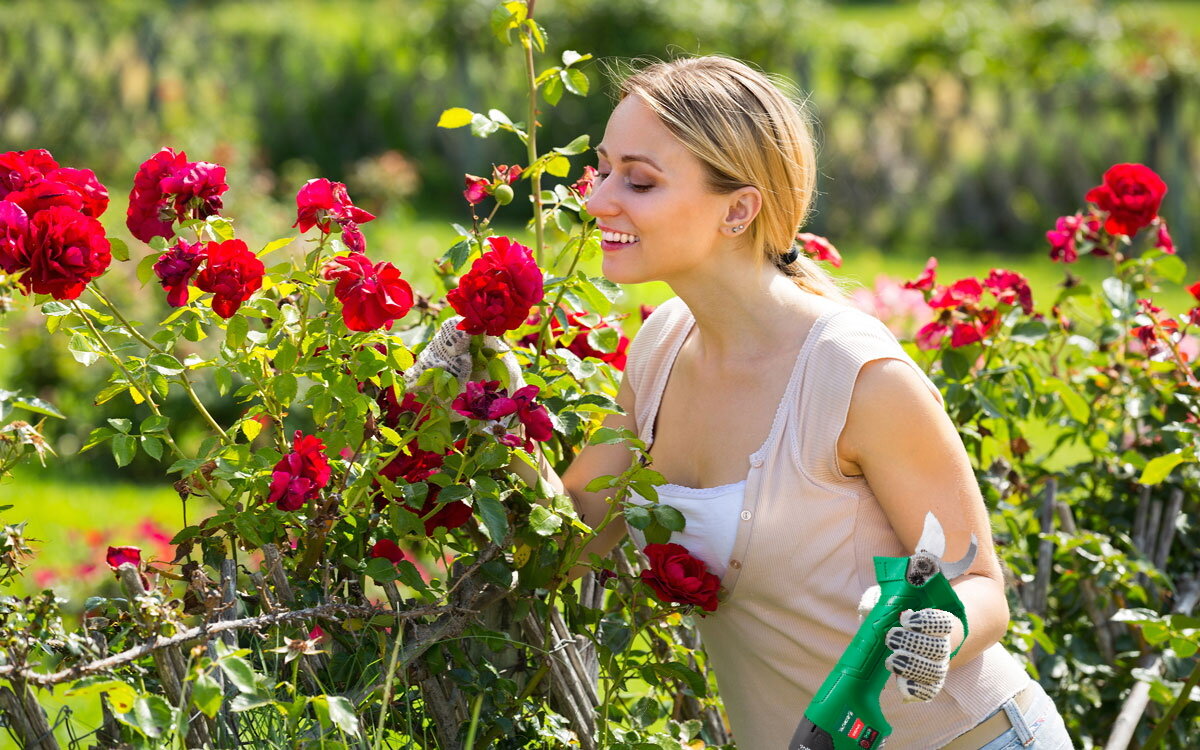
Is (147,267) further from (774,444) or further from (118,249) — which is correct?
(774,444)

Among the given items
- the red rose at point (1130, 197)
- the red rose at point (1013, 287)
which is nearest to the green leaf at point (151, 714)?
the red rose at point (1013, 287)

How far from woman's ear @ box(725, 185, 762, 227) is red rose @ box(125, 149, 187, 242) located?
821 mm

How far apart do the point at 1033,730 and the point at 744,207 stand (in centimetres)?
92

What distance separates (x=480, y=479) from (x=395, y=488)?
0.41ft

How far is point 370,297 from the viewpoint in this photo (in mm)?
1701

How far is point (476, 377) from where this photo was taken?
6.23 ft

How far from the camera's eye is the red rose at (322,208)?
5.76 ft

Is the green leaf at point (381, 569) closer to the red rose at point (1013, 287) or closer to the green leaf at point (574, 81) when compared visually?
the green leaf at point (574, 81)

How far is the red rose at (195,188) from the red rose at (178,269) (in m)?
0.08

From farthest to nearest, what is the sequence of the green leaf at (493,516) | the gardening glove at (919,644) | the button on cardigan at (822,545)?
the button on cardigan at (822,545), the green leaf at (493,516), the gardening glove at (919,644)

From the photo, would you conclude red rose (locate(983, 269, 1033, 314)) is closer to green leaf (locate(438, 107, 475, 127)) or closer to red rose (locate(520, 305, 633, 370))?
red rose (locate(520, 305, 633, 370))

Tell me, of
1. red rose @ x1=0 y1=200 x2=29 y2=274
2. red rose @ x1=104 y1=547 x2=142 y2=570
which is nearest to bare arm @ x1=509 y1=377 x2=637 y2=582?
red rose @ x1=104 y1=547 x2=142 y2=570

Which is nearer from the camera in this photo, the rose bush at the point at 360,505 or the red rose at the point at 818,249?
the rose bush at the point at 360,505

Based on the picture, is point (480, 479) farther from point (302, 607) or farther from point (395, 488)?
point (302, 607)
